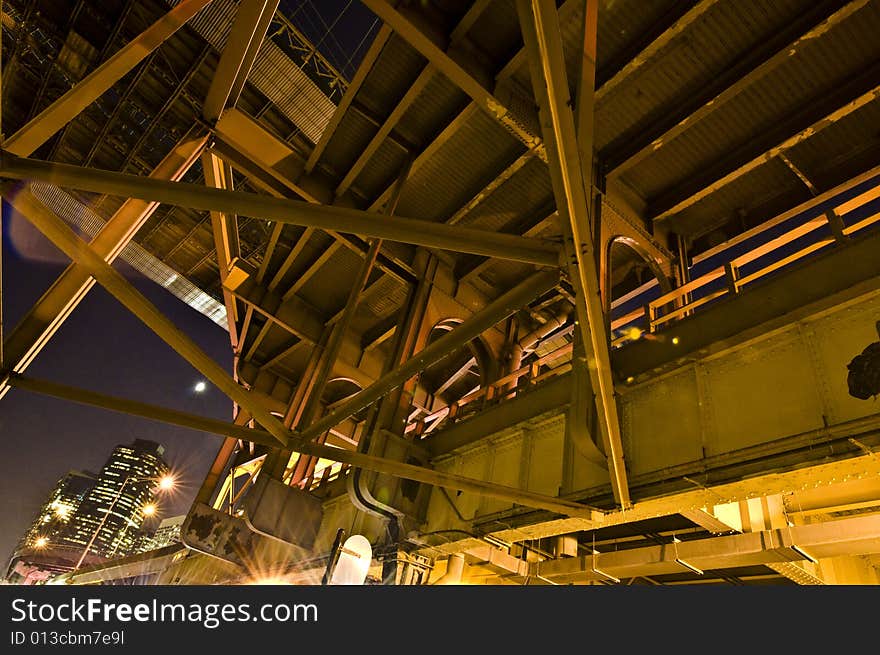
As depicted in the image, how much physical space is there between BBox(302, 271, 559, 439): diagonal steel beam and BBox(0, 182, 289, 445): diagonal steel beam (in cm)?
97

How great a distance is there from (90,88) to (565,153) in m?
4.93

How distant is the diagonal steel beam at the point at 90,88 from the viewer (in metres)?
4.84

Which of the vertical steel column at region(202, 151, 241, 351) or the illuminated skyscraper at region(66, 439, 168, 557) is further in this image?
the illuminated skyscraper at region(66, 439, 168, 557)

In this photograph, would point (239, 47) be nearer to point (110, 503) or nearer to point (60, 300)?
point (60, 300)

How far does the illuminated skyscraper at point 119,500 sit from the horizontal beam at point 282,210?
16764 cm

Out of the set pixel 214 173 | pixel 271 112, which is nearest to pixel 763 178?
pixel 214 173

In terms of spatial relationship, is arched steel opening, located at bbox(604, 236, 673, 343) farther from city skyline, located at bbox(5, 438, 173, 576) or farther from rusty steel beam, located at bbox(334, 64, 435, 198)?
city skyline, located at bbox(5, 438, 173, 576)

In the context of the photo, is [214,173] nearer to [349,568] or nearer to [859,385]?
[349,568]

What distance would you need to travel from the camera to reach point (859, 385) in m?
5.43

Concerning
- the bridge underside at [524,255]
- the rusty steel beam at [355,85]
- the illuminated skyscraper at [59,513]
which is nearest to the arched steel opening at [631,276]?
the bridge underside at [524,255]

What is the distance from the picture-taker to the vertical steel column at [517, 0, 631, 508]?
321cm

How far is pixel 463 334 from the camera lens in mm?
5531

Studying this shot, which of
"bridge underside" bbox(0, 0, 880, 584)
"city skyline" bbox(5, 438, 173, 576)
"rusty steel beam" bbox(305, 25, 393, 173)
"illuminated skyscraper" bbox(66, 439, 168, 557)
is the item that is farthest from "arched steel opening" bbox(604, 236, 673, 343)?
"illuminated skyscraper" bbox(66, 439, 168, 557)

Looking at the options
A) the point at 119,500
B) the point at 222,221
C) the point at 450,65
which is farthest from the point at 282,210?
the point at 119,500
